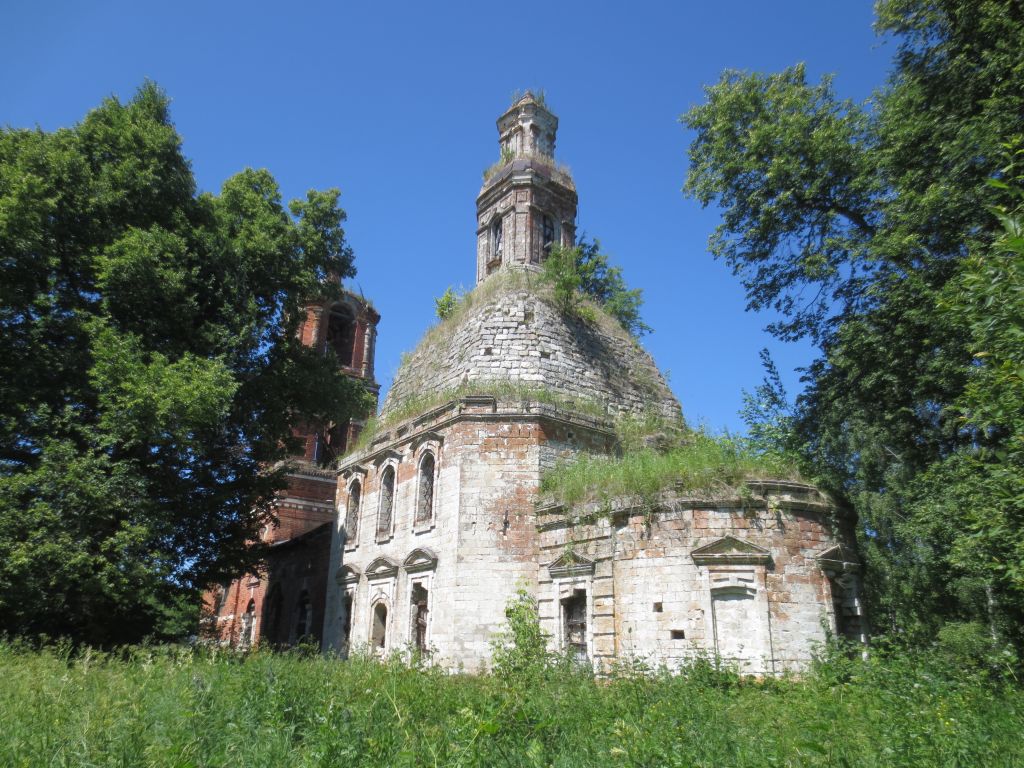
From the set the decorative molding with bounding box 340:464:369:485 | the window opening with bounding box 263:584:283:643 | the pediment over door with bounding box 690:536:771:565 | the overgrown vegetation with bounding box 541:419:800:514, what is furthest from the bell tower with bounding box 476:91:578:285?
the window opening with bounding box 263:584:283:643

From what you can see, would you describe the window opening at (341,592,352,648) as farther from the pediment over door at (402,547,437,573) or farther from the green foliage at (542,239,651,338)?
the green foliage at (542,239,651,338)

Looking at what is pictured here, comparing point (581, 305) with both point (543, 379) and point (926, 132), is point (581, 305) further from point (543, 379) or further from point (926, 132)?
point (926, 132)

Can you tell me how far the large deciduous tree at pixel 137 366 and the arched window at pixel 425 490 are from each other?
3.27 m

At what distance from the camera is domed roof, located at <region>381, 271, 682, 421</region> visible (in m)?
15.5

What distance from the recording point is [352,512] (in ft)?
56.3

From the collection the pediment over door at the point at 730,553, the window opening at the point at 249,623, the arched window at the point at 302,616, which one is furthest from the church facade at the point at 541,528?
the window opening at the point at 249,623

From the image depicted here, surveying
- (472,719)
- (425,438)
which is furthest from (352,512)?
(472,719)

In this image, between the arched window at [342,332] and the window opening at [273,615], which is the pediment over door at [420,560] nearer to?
the window opening at [273,615]

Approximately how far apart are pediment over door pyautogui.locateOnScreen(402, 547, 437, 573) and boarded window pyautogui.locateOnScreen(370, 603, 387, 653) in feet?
4.89

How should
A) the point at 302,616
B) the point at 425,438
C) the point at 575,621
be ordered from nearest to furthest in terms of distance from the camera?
the point at 575,621 < the point at 425,438 < the point at 302,616

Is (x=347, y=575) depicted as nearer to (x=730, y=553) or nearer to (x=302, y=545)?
(x=302, y=545)

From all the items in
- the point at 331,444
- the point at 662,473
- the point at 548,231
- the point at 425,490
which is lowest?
the point at 662,473

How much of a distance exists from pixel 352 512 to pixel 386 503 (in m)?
A: 1.57

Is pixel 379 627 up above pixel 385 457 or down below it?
below
